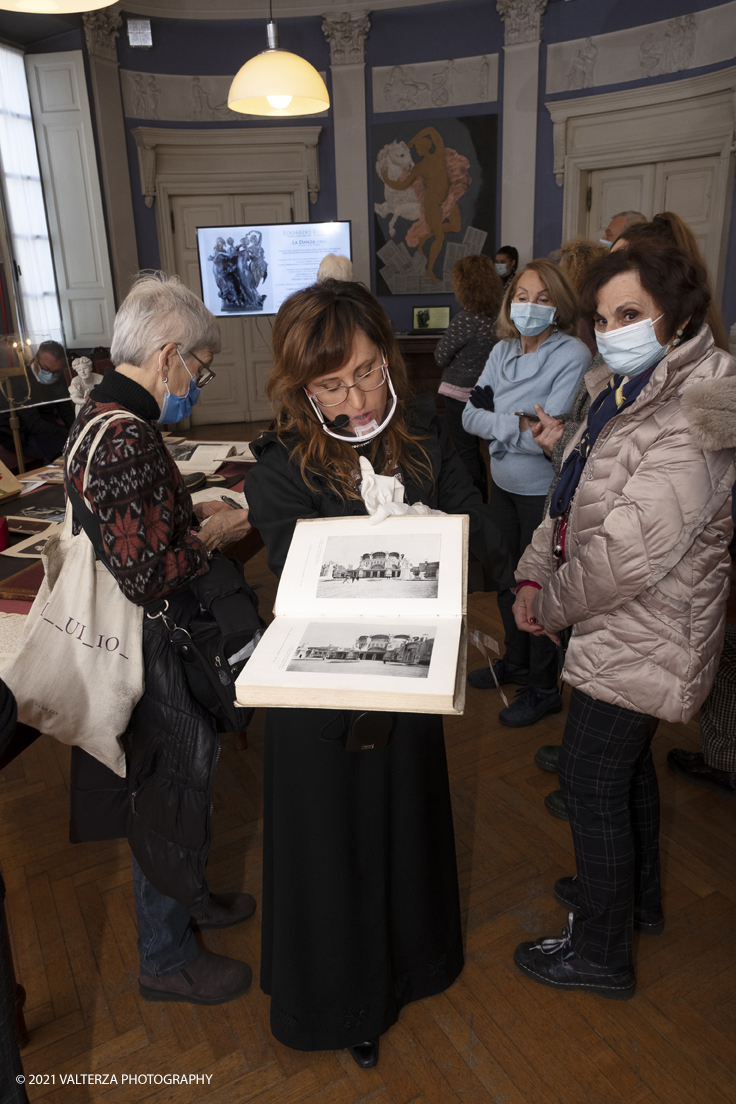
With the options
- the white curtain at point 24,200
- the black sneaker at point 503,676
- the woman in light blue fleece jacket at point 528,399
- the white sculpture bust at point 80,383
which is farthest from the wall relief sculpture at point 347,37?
the black sneaker at point 503,676

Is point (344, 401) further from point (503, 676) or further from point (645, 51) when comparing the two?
point (645, 51)

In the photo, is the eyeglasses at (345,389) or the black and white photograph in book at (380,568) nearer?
the black and white photograph in book at (380,568)

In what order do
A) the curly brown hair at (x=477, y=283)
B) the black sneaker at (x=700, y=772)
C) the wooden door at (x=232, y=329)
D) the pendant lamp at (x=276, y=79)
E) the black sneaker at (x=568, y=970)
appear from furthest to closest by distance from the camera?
the wooden door at (x=232, y=329), the curly brown hair at (x=477, y=283), the pendant lamp at (x=276, y=79), the black sneaker at (x=700, y=772), the black sneaker at (x=568, y=970)

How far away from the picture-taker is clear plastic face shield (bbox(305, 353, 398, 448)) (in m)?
1.41

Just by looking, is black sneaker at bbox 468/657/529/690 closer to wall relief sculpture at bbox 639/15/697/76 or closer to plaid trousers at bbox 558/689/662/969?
plaid trousers at bbox 558/689/662/969

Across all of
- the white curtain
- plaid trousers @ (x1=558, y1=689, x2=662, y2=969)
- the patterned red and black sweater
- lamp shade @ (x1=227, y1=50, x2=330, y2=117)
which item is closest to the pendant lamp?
lamp shade @ (x1=227, y1=50, x2=330, y2=117)

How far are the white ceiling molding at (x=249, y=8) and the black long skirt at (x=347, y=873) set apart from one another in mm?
8538

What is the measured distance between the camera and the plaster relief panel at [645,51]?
250 inches

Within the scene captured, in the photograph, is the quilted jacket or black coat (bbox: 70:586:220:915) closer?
the quilted jacket

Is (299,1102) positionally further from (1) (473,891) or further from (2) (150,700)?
(2) (150,700)

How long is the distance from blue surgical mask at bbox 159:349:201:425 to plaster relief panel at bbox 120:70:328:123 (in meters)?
7.43

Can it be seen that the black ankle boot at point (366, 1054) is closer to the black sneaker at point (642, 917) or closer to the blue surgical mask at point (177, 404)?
the black sneaker at point (642, 917)

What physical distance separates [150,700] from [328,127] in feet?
26.8

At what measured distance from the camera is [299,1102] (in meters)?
1.58
